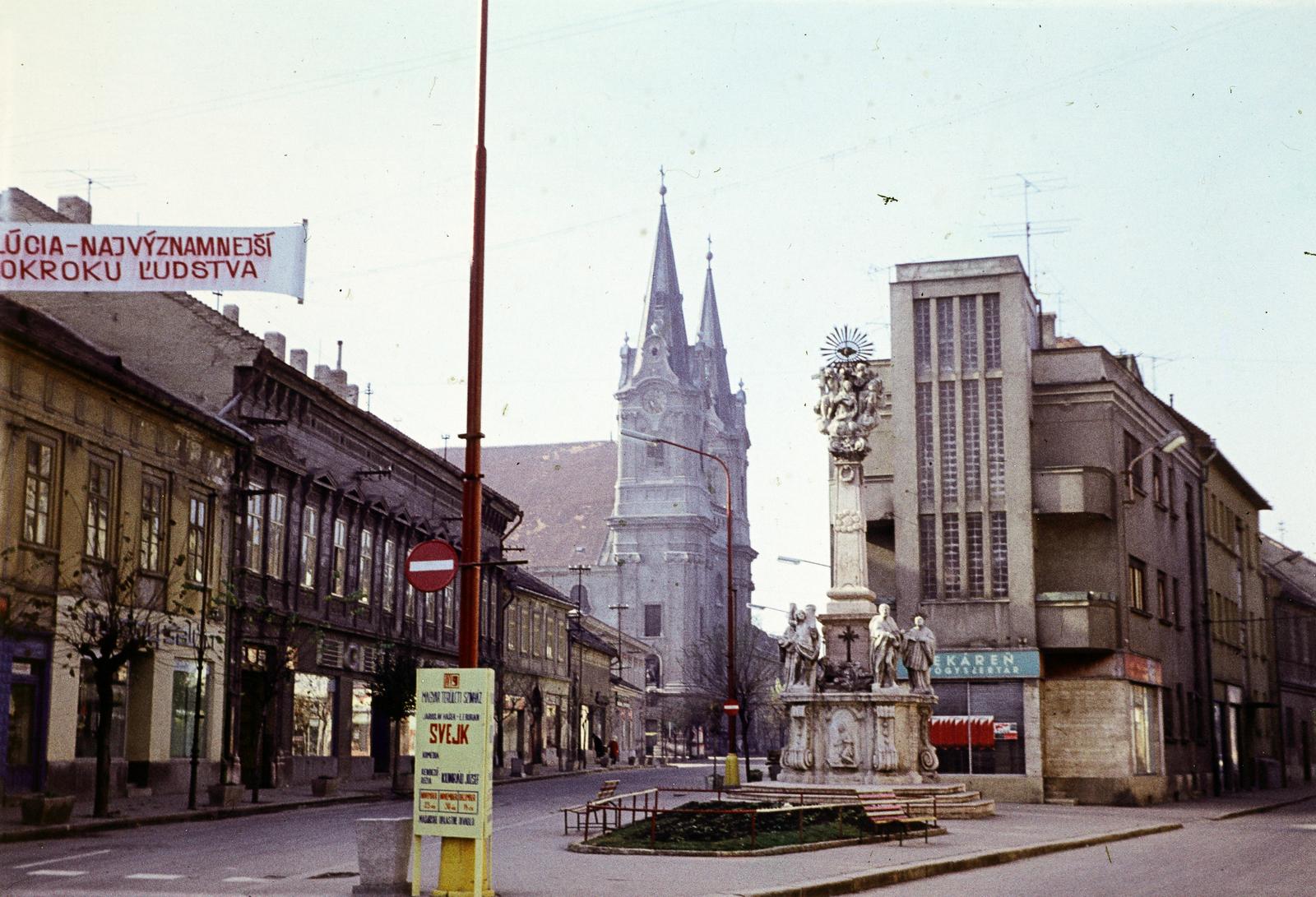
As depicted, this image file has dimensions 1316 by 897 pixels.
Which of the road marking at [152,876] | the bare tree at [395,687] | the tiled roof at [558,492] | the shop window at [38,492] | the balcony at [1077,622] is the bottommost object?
the road marking at [152,876]

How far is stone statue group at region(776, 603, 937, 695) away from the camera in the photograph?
31.5 meters

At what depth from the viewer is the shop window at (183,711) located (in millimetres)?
36312

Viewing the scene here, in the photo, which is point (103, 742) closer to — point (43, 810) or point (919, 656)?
point (43, 810)

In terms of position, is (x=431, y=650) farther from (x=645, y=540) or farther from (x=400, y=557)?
(x=645, y=540)

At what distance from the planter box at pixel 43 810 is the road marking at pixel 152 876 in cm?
778

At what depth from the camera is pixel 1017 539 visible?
146ft

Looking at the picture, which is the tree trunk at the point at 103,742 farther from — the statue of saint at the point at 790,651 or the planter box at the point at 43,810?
the statue of saint at the point at 790,651

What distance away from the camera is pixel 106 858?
19359 millimetres

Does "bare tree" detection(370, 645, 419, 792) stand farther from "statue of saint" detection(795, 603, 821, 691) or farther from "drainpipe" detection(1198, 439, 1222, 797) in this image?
"drainpipe" detection(1198, 439, 1222, 797)

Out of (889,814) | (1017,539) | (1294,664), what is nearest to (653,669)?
(1294,664)

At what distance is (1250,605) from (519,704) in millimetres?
31456

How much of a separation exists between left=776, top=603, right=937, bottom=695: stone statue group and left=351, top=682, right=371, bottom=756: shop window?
18676mm

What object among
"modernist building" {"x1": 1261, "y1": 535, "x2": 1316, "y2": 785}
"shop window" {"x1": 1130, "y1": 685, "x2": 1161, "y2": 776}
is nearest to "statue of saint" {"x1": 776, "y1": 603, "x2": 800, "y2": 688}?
"shop window" {"x1": 1130, "y1": 685, "x2": 1161, "y2": 776}

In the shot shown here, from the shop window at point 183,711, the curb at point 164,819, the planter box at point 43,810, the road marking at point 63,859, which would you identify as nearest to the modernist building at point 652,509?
the shop window at point 183,711
